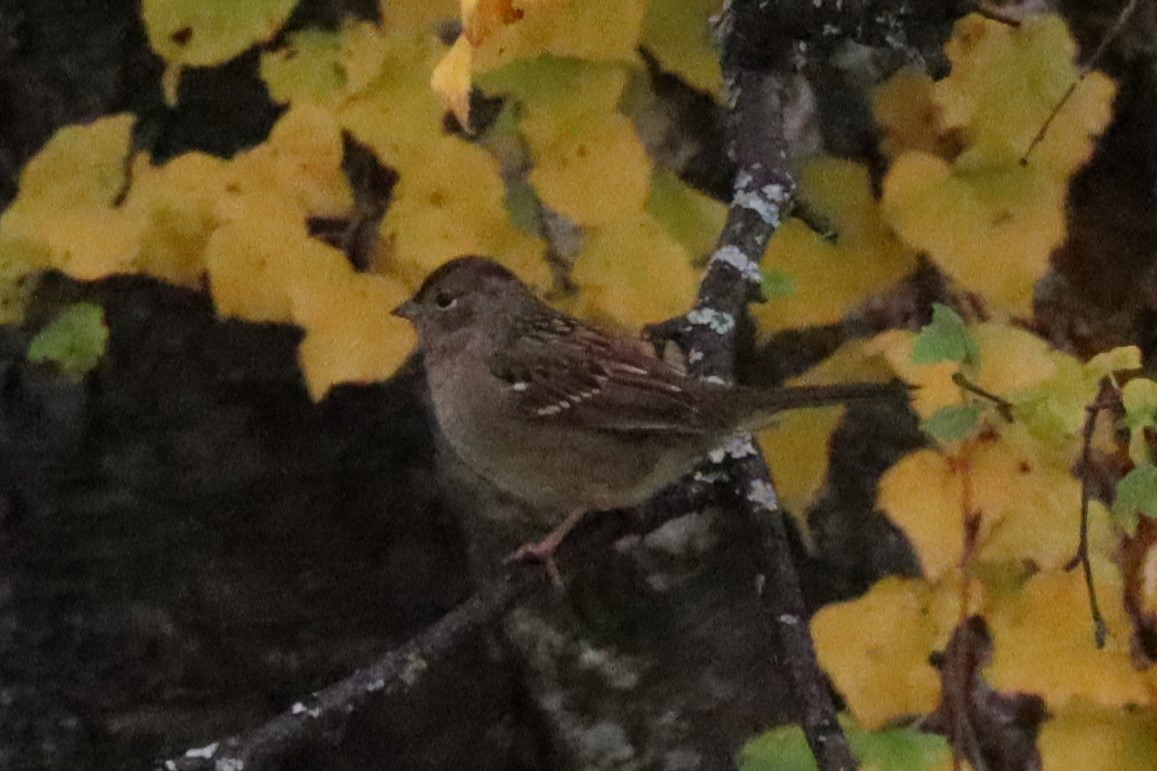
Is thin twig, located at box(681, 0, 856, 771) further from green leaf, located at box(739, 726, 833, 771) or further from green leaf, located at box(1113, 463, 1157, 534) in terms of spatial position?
green leaf, located at box(1113, 463, 1157, 534)

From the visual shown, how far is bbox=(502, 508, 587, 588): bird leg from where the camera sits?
1.20 metres

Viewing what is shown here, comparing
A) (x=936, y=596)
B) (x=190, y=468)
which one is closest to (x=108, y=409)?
(x=190, y=468)

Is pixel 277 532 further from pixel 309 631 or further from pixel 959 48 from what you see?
pixel 959 48

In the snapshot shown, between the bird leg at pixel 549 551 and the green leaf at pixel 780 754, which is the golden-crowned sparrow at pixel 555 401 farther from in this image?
the green leaf at pixel 780 754

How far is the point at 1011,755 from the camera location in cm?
154

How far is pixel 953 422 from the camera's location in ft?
2.84

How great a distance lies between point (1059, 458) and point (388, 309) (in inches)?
22.4

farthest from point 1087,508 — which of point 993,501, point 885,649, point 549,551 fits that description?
point 549,551

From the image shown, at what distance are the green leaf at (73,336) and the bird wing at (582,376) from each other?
0.44 metres

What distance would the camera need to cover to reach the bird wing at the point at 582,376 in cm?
131

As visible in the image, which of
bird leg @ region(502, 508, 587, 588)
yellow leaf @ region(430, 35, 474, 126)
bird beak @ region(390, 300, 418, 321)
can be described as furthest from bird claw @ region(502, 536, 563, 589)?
yellow leaf @ region(430, 35, 474, 126)

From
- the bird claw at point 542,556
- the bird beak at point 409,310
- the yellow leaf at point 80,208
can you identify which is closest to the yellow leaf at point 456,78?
the yellow leaf at point 80,208

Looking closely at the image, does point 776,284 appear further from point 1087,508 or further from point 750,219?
point 1087,508

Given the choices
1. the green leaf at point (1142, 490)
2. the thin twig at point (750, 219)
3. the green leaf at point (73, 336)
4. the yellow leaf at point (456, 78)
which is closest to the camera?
the yellow leaf at point (456, 78)
